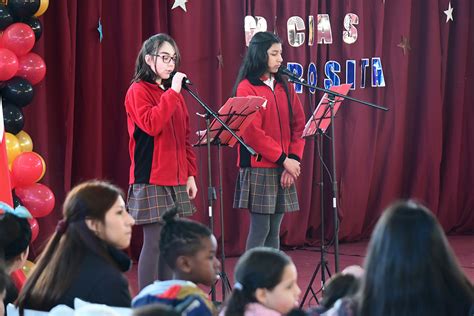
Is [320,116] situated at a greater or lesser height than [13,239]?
greater

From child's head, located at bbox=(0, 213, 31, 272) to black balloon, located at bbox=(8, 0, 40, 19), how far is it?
184 cm

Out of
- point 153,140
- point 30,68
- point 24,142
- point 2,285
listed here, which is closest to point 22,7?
point 30,68

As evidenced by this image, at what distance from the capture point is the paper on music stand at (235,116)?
3771 mm

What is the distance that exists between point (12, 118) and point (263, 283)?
2382 mm

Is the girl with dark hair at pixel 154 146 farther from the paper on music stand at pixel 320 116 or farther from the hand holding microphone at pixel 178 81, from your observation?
the paper on music stand at pixel 320 116

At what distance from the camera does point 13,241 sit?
264 centimetres

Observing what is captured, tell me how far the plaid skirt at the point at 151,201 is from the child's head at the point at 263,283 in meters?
1.47

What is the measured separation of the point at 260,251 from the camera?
2334 mm

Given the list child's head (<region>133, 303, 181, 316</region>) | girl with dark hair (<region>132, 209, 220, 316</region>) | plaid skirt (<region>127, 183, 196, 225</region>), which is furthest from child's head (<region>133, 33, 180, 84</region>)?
child's head (<region>133, 303, 181, 316</region>)

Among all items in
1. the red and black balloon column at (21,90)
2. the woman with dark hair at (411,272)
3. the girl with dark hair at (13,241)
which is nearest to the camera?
the woman with dark hair at (411,272)

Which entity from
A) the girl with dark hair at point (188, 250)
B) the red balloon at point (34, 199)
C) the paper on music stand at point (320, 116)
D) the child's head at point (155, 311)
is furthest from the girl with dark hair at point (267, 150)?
the child's head at point (155, 311)

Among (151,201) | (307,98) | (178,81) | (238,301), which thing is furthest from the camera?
(307,98)

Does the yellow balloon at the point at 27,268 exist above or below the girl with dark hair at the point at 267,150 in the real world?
below

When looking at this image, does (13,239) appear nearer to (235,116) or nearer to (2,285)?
(2,285)
